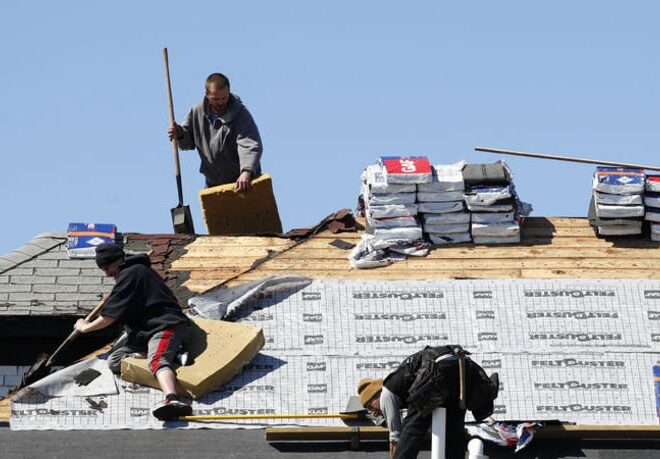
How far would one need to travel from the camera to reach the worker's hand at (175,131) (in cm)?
1620

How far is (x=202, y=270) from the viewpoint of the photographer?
14.8 meters

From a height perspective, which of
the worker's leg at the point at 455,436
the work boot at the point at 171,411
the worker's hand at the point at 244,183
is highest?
the worker's hand at the point at 244,183

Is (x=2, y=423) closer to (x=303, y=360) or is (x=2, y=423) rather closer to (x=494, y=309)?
(x=303, y=360)

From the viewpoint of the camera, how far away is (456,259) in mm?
14742

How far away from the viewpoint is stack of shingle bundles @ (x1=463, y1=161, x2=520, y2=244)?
49.0 feet

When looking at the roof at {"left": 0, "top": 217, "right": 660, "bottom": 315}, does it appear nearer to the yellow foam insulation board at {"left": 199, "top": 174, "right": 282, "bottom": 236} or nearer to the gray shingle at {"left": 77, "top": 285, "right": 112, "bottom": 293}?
the gray shingle at {"left": 77, "top": 285, "right": 112, "bottom": 293}

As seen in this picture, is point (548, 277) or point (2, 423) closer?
point (2, 423)

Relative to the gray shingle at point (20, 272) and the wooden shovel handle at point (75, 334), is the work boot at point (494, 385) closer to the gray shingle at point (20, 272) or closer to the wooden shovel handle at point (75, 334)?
the wooden shovel handle at point (75, 334)

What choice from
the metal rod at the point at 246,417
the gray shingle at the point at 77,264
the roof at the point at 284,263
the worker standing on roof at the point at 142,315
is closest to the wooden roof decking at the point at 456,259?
the roof at the point at 284,263

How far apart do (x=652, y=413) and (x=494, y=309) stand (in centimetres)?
165

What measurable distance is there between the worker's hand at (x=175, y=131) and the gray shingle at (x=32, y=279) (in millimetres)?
2126

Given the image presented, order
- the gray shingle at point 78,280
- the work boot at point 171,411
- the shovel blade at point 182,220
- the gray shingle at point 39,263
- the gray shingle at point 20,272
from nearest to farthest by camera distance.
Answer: the work boot at point 171,411
the gray shingle at point 78,280
the gray shingle at point 20,272
the gray shingle at point 39,263
the shovel blade at point 182,220

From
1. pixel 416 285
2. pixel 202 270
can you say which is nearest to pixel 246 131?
pixel 202 270

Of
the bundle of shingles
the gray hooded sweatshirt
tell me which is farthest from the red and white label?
the gray hooded sweatshirt
